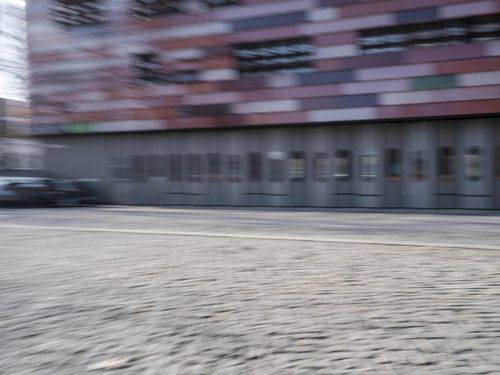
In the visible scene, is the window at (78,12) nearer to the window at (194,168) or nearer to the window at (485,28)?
the window at (194,168)

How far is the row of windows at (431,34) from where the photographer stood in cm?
1805

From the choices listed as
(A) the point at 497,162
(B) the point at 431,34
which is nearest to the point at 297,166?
(B) the point at 431,34

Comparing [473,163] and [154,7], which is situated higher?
[154,7]

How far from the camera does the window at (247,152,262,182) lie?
73.2 ft

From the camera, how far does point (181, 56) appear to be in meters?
22.7

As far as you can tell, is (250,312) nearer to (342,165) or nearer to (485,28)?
(342,165)

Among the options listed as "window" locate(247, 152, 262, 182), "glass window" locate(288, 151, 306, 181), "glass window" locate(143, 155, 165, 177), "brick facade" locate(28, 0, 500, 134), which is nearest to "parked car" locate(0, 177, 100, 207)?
"glass window" locate(143, 155, 165, 177)

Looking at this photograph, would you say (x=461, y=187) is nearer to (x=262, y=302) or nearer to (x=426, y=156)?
(x=426, y=156)

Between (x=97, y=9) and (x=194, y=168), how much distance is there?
386 inches

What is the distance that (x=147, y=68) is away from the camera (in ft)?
78.0

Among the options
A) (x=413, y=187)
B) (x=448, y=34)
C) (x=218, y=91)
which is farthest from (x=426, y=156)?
(x=218, y=91)

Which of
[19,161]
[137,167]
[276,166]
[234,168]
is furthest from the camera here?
[19,161]

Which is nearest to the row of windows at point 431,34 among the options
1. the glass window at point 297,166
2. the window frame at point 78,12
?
the glass window at point 297,166

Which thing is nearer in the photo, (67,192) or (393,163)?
(393,163)
